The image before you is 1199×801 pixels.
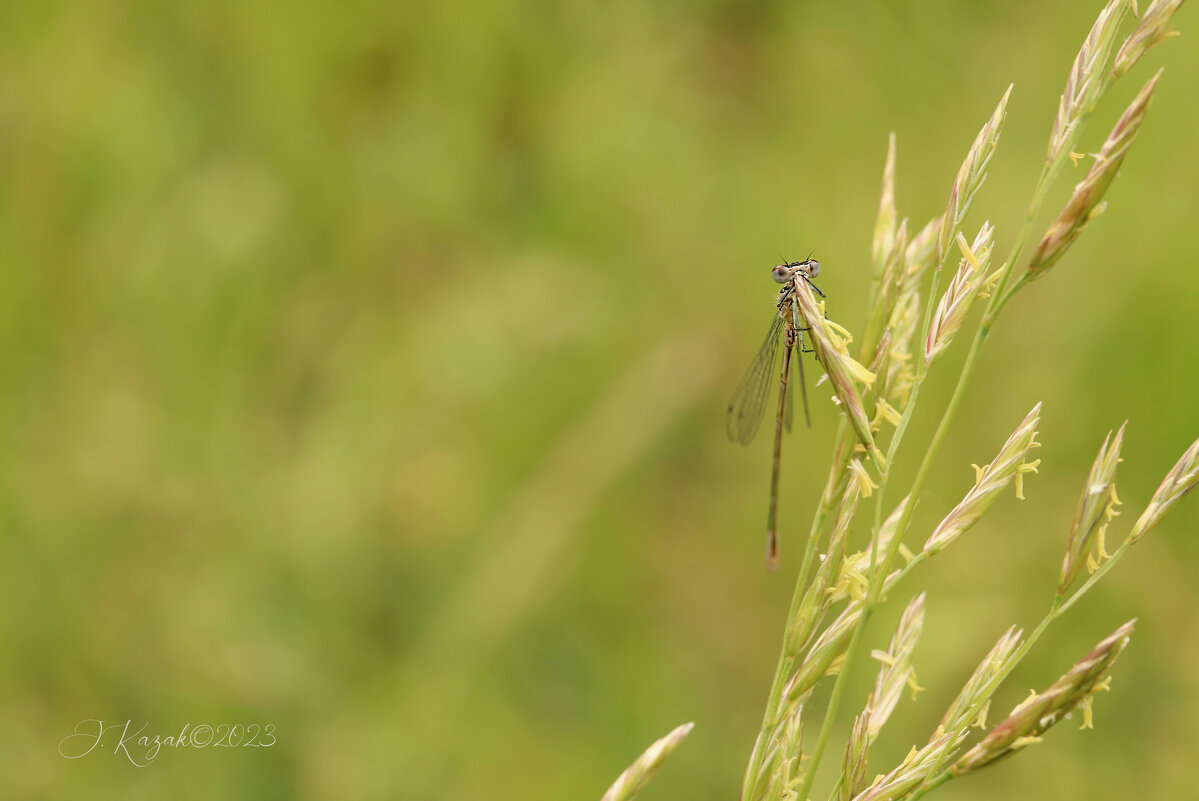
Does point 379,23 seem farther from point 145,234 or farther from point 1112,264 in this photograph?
point 1112,264

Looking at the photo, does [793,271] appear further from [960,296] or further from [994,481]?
[994,481]

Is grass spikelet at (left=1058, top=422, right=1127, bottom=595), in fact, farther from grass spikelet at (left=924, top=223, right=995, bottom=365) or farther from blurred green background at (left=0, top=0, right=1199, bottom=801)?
blurred green background at (left=0, top=0, right=1199, bottom=801)

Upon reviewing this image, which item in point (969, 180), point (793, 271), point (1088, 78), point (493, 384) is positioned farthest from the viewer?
point (493, 384)

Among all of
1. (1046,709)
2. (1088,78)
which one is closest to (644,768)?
(1046,709)

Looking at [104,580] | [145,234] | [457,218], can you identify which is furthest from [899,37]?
[104,580]

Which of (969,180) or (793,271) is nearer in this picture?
(969,180)

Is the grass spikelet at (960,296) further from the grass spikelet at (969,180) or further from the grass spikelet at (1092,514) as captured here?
the grass spikelet at (1092,514)
